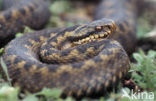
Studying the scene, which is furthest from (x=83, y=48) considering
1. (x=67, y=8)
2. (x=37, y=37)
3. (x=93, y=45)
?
(x=67, y=8)

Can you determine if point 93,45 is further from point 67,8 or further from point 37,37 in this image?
point 67,8

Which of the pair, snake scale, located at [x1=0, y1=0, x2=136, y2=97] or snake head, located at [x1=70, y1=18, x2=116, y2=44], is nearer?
snake scale, located at [x1=0, y1=0, x2=136, y2=97]

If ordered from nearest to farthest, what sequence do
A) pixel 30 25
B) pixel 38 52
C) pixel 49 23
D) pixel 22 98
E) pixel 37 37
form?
1. pixel 22 98
2. pixel 38 52
3. pixel 37 37
4. pixel 30 25
5. pixel 49 23

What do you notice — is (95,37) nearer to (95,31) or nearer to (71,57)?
(95,31)

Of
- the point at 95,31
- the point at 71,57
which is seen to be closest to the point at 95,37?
the point at 95,31

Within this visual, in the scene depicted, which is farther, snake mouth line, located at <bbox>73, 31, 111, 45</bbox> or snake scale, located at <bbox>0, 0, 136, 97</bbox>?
snake mouth line, located at <bbox>73, 31, 111, 45</bbox>

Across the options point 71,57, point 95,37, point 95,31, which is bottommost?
point 71,57

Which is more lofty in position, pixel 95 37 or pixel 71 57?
pixel 95 37

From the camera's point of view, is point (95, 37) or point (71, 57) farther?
point (95, 37)
